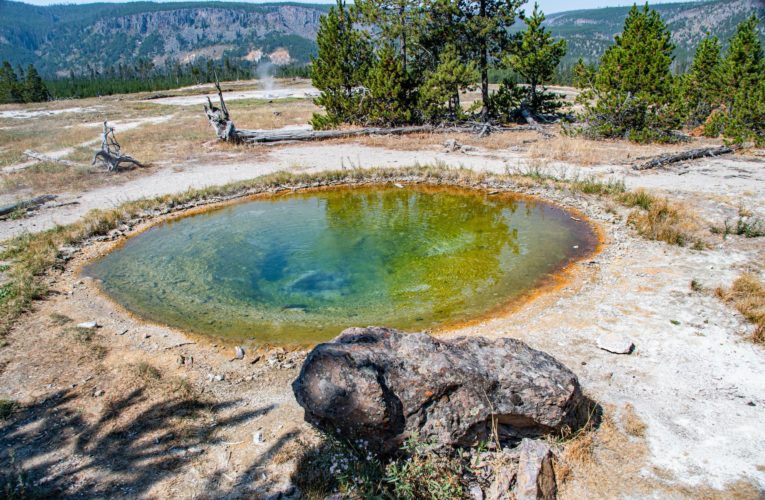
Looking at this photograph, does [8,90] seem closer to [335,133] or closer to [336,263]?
[335,133]

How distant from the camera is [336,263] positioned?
432 inches

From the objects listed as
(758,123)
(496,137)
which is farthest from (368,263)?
(758,123)

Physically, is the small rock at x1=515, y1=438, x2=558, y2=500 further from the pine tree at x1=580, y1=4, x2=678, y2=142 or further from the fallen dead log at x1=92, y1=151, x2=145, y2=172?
the pine tree at x1=580, y1=4, x2=678, y2=142

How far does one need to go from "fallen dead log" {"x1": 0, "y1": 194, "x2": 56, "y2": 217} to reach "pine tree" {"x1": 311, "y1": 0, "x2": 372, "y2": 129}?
15.1 meters

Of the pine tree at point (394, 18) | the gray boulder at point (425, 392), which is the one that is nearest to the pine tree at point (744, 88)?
the pine tree at point (394, 18)

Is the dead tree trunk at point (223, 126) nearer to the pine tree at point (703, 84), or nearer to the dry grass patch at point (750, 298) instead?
the dry grass patch at point (750, 298)

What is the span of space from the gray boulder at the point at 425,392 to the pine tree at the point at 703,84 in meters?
26.2

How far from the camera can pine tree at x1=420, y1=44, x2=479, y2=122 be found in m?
24.5

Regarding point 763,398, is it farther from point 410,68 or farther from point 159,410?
point 410,68

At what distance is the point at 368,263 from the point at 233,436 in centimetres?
598

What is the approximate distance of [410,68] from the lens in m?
27.8

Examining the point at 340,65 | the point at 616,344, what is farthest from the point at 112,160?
the point at 616,344

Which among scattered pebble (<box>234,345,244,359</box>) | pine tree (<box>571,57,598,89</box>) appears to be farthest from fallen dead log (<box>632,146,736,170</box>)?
scattered pebble (<box>234,345,244,359</box>)

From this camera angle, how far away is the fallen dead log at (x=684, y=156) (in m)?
16.7
